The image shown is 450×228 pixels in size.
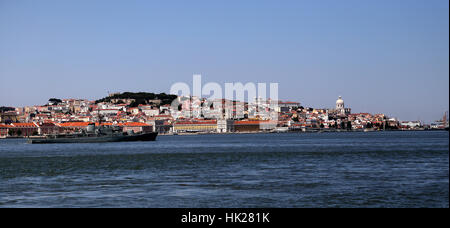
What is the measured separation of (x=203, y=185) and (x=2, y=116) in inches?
4377

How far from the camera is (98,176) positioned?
15.0 meters

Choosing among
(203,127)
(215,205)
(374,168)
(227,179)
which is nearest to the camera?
(215,205)

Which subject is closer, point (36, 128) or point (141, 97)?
point (36, 128)

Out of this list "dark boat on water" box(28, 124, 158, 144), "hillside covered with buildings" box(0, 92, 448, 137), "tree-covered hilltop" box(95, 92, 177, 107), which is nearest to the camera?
"dark boat on water" box(28, 124, 158, 144)

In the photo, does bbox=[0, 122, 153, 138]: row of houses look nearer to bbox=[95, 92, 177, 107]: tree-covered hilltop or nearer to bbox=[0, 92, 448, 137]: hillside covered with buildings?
bbox=[0, 92, 448, 137]: hillside covered with buildings

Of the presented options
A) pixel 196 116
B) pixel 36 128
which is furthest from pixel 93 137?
pixel 196 116

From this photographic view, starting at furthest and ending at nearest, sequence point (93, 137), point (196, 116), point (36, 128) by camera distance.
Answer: point (196, 116)
point (36, 128)
point (93, 137)

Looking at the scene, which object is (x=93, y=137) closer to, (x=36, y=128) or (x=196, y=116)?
(x=36, y=128)

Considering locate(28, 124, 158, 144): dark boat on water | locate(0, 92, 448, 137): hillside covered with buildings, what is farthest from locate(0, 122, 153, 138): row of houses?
locate(28, 124, 158, 144): dark boat on water

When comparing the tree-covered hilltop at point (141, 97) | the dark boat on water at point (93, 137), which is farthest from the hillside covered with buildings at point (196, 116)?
the dark boat on water at point (93, 137)

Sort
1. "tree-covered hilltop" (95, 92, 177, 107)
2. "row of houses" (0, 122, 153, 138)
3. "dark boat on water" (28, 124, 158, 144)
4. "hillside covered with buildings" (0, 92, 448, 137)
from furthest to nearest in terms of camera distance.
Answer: "tree-covered hilltop" (95, 92, 177, 107)
"hillside covered with buildings" (0, 92, 448, 137)
"row of houses" (0, 122, 153, 138)
"dark boat on water" (28, 124, 158, 144)
